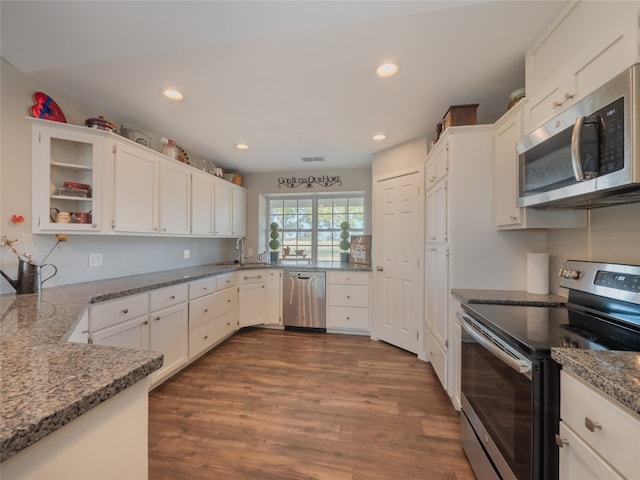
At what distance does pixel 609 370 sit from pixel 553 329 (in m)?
0.42

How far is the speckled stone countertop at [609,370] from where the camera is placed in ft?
2.09

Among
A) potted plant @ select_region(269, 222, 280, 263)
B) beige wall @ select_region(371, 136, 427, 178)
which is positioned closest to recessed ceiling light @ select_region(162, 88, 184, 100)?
beige wall @ select_region(371, 136, 427, 178)

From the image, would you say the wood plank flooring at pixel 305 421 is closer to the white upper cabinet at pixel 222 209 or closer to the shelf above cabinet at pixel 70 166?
the white upper cabinet at pixel 222 209

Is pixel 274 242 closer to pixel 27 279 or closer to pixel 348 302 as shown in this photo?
pixel 348 302

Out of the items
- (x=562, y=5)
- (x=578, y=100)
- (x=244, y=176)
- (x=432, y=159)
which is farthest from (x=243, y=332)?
(x=562, y=5)

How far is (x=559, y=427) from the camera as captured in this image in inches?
34.0

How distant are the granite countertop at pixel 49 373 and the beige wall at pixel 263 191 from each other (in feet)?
10.4

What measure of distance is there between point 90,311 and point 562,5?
10.3 feet

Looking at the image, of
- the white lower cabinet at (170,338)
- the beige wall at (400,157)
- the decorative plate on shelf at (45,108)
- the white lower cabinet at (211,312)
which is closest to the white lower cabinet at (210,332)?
the white lower cabinet at (211,312)

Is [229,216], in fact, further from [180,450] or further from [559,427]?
[559,427]

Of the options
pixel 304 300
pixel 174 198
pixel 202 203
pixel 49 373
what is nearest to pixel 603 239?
pixel 49 373

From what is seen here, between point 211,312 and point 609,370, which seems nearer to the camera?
point 609,370

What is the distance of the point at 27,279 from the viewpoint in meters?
1.73

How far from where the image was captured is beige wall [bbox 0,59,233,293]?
1724 millimetres
